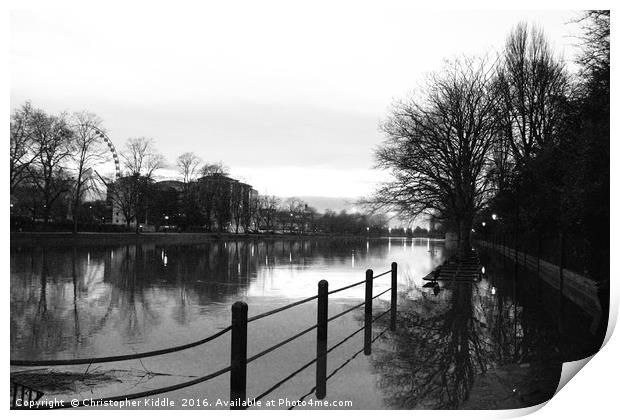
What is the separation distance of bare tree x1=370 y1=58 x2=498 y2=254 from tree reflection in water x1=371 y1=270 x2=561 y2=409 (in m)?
12.7

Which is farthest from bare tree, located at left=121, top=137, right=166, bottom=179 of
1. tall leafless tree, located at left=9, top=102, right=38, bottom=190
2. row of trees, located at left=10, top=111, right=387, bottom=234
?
tall leafless tree, located at left=9, top=102, right=38, bottom=190

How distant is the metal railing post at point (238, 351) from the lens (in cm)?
514

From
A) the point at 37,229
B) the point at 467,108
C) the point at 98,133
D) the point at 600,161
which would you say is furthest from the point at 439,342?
the point at 37,229

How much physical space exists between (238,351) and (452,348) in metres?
4.66

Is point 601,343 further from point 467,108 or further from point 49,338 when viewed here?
point 467,108

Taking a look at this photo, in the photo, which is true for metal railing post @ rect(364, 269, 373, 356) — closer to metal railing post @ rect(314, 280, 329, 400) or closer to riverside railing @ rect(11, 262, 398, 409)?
riverside railing @ rect(11, 262, 398, 409)

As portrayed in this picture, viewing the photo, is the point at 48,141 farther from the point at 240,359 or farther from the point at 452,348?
the point at 240,359

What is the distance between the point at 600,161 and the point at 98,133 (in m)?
36.6

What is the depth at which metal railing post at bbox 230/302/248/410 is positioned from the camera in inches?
203

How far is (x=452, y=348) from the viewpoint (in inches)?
346

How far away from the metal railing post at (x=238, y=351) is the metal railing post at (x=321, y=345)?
128 centimetres

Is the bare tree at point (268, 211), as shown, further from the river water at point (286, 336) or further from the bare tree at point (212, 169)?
the river water at point (286, 336)

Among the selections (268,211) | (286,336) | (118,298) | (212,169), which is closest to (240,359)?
(286,336)

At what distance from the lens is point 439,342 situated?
9.24 m
